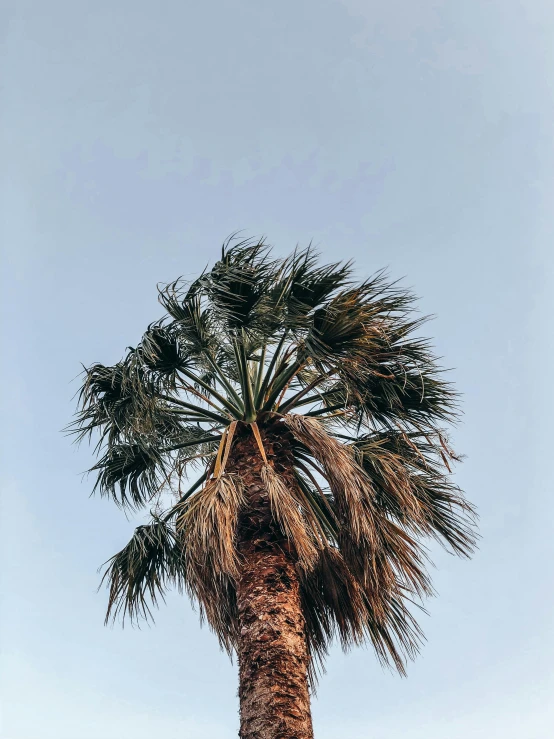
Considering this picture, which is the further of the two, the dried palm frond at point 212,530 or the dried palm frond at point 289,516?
the dried palm frond at point 289,516

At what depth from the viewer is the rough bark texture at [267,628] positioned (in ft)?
19.8

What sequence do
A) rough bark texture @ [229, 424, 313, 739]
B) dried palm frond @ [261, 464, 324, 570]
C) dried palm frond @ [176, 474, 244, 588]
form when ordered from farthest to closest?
dried palm frond @ [261, 464, 324, 570] → dried palm frond @ [176, 474, 244, 588] → rough bark texture @ [229, 424, 313, 739]

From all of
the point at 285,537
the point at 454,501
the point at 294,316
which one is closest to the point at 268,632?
the point at 285,537

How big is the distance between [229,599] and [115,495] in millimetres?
2003

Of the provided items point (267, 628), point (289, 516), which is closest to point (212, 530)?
point (289, 516)

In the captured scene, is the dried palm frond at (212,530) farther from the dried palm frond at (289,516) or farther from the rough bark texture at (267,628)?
the dried palm frond at (289,516)

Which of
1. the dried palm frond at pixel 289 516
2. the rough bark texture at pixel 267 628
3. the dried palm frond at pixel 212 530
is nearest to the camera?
the rough bark texture at pixel 267 628

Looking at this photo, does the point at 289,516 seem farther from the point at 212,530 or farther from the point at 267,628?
the point at 267,628

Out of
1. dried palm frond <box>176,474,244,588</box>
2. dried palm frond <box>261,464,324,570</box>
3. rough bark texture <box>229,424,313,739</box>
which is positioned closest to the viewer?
rough bark texture <box>229,424,313,739</box>

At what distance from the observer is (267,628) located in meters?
6.50

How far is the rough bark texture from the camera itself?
6039 mm

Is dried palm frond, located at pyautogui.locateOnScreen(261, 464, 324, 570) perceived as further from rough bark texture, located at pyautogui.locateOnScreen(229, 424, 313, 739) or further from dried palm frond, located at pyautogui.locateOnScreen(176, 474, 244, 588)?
dried palm frond, located at pyautogui.locateOnScreen(176, 474, 244, 588)

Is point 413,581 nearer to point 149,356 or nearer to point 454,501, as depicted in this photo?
point 454,501

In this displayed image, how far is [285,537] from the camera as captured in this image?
7105 millimetres
